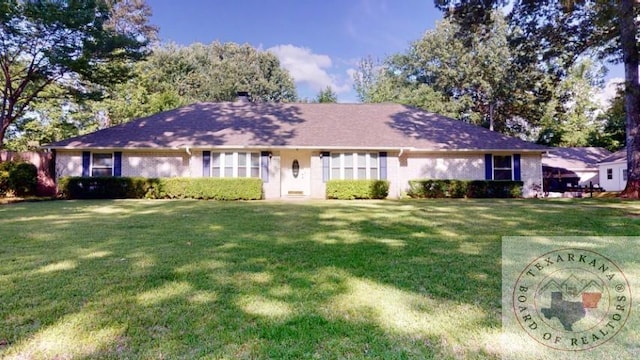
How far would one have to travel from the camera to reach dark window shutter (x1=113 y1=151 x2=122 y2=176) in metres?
16.1

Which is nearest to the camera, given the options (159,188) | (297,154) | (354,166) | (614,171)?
(159,188)

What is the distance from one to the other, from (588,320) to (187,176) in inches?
606

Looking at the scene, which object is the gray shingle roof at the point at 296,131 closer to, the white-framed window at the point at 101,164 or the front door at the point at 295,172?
the white-framed window at the point at 101,164

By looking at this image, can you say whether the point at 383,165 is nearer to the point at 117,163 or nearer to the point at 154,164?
the point at 154,164

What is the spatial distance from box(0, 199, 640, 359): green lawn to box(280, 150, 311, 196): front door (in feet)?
32.5

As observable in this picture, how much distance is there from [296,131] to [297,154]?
3.68ft

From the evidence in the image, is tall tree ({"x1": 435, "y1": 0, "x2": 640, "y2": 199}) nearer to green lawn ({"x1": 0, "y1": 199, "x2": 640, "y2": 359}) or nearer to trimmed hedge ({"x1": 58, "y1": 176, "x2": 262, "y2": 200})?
green lawn ({"x1": 0, "y1": 199, "x2": 640, "y2": 359})

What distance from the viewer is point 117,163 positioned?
16078 mm

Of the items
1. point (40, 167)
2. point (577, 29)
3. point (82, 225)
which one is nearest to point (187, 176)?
point (40, 167)

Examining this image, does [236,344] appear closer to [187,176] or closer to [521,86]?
[187,176]

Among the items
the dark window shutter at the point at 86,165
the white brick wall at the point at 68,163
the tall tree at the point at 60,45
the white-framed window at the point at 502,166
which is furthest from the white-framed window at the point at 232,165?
the white-framed window at the point at 502,166

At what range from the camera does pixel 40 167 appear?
16109mm

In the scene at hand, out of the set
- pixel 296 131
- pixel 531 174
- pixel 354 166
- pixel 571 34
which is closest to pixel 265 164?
pixel 296 131

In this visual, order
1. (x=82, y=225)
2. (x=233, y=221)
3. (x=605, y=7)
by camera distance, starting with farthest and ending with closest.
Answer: (x=605, y=7) → (x=233, y=221) → (x=82, y=225)
